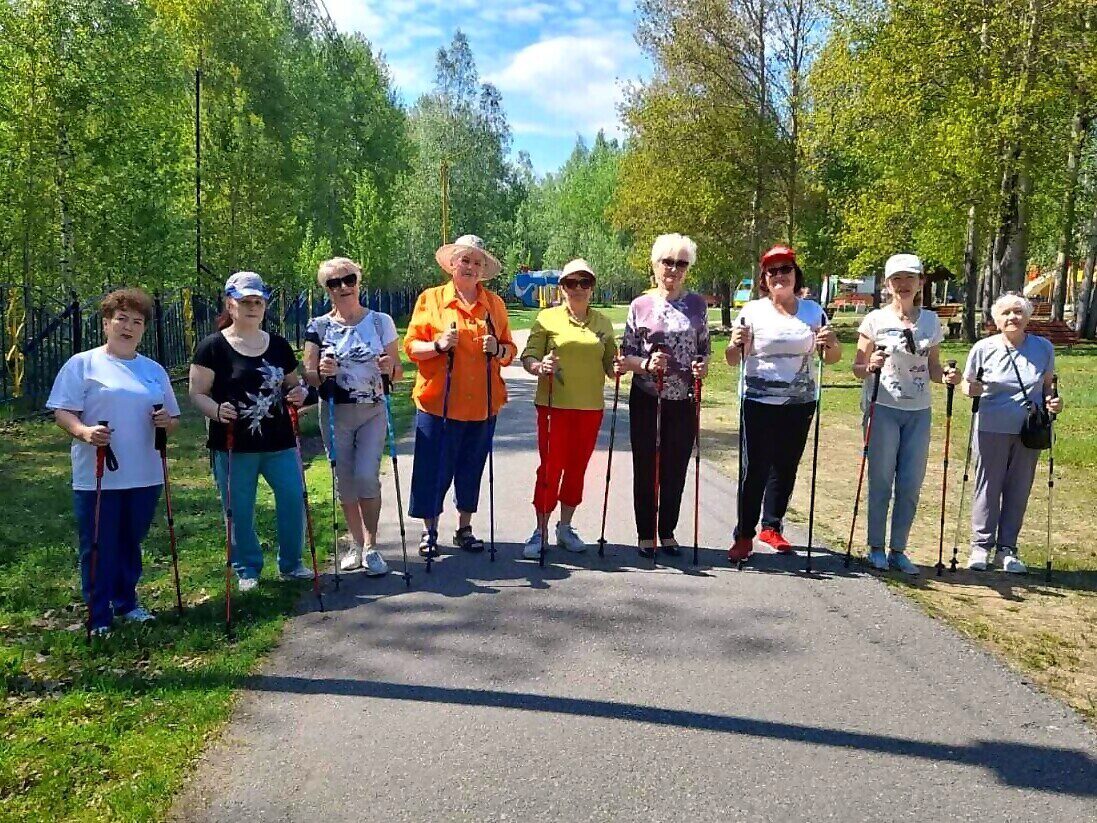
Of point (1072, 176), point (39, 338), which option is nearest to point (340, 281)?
point (39, 338)

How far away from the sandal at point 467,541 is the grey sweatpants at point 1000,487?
128 inches

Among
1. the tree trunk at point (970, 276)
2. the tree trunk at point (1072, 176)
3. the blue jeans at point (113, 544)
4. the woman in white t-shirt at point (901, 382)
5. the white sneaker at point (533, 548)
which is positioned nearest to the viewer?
the blue jeans at point (113, 544)

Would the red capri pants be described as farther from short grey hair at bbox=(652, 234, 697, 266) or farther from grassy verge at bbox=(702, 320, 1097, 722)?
grassy verge at bbox=(702, 320, 1097, 722)

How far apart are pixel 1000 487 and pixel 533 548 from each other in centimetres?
302

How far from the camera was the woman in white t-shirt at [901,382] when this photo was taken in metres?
5.41

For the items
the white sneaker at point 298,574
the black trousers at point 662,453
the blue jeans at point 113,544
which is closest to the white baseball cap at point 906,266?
the black trousers at point 662,453

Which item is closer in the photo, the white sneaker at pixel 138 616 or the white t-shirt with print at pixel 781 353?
the white sneaker at pixel 138 616

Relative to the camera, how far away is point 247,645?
14.4 feet

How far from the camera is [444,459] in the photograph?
18.7 ft

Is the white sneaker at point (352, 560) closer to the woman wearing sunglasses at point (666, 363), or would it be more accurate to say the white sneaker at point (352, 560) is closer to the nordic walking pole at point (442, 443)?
the nordic walking pole at point (442, 443)

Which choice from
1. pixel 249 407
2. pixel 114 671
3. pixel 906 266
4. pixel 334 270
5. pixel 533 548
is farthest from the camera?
pixel 533 548

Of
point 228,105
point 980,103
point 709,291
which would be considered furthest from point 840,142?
point 709,291

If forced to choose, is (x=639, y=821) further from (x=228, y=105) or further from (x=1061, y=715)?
(x=228, y=105)

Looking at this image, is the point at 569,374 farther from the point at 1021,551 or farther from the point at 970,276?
the point at 970,276
